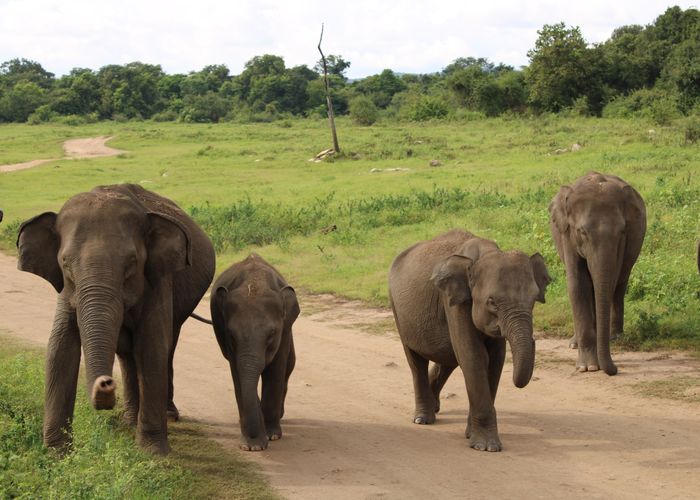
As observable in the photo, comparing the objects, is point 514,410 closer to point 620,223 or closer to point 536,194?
point 620,223

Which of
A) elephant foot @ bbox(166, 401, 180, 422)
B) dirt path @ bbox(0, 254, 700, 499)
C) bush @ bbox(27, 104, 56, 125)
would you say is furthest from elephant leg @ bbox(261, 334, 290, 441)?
bush @ bbox(27, 104, 56, 125)

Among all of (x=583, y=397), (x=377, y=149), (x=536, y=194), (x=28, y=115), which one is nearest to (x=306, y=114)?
(x=28, y=115)

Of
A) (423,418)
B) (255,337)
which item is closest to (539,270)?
(423,418)

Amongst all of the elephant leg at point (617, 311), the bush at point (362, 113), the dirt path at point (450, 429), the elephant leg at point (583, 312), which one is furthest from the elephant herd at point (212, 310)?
the bush at point (362, 113)

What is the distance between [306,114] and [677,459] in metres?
52.9

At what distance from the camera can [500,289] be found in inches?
251

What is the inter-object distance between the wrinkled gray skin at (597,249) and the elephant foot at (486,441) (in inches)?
93.7

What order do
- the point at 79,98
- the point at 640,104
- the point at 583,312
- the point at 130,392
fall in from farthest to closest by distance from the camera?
the point at 79,98
the point at 640,104
the point at 583,312
the point at 130,392

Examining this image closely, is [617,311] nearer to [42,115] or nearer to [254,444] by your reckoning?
[254,444]

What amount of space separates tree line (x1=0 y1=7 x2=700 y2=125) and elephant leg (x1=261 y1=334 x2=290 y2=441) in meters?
24.4

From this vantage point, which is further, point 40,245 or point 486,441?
point 486,441

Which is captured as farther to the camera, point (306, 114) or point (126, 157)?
point (306, 114)

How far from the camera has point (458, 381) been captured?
8.87 meters

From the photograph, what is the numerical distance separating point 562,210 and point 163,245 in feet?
15.3
